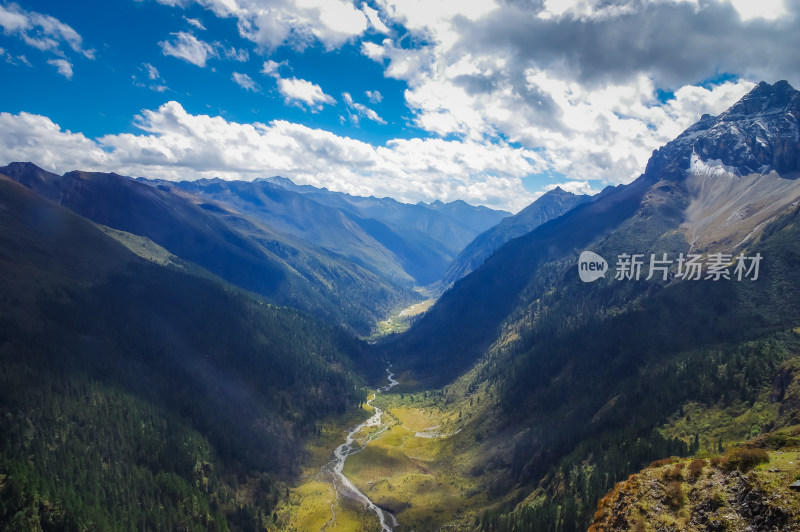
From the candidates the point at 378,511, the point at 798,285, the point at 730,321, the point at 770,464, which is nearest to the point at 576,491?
the point at 378,511

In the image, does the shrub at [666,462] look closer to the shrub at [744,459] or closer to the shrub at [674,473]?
the shrub at [674,473]

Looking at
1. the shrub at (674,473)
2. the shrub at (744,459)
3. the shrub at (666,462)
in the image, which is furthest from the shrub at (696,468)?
the shrub at (666,462)

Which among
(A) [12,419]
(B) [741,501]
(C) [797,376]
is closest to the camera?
(B) [741,501]

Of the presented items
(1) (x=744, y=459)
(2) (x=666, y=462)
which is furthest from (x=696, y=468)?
(2) (x=666, y=462)

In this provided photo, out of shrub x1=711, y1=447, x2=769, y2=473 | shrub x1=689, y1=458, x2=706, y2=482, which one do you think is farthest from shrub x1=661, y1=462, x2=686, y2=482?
shrub x1=711, y1=447, x2=769, y2=473

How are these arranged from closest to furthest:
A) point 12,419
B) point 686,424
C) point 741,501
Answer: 1. point 741,501
2. point 686,424
3. point 12,419

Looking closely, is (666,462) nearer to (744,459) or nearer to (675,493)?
(675,493)

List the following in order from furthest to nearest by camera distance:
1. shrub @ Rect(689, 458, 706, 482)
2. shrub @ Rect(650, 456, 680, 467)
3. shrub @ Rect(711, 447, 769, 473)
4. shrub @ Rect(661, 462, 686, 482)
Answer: shrub @ Rect(650, 456, 680, 467)
shrub @ Rect(661, 462, 686, 482)
shrub @ Rect(689, 458, 706, 482)
shrub @ Rect(711, 447, 769, 473)

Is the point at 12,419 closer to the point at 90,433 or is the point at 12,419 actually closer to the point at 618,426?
the point at 90,433

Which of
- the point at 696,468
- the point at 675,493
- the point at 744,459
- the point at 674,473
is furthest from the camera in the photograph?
the point at 674,473

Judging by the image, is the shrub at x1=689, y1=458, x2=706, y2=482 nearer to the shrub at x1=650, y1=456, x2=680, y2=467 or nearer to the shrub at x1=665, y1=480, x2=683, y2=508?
the shrub at x1=665, y1=480, x2=683, y2=508

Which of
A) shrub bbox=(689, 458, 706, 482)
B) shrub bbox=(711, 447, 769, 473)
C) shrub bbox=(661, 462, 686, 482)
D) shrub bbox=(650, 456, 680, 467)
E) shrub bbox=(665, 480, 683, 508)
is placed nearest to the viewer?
shrub bbox=(711, 447, 769, 473)
